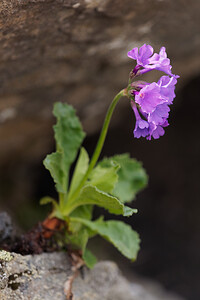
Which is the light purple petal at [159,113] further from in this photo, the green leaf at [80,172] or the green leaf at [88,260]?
the green leaf at [88,260]

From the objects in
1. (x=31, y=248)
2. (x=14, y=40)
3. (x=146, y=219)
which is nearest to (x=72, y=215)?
(x=31, y=248)

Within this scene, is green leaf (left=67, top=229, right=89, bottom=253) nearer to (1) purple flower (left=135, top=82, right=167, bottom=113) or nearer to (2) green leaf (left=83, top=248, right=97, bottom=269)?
(2) green leaf (left=83, top=248, right=97, bottom=269)

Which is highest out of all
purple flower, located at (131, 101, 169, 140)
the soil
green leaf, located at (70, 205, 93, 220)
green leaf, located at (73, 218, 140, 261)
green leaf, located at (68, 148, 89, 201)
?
purple flower, located at (131, 101, 169, 140)

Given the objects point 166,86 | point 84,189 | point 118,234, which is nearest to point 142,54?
point 166,86

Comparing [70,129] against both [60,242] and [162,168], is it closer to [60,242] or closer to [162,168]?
[60,242]

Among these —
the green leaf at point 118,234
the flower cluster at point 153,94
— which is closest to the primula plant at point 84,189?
the green leaf at point 118,234

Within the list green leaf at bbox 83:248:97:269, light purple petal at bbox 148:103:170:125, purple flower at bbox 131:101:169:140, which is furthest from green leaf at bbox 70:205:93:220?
light purple petal at bbox 148:103:170:125
